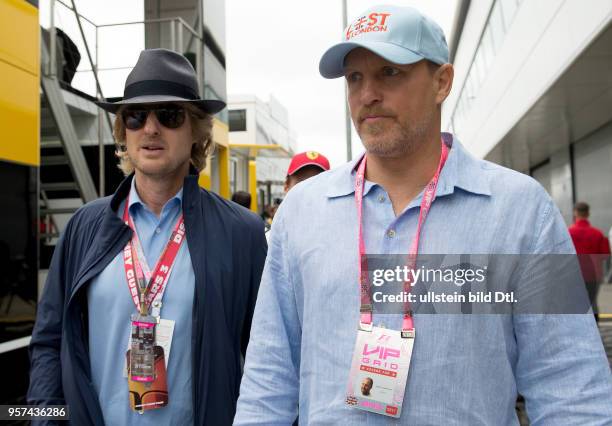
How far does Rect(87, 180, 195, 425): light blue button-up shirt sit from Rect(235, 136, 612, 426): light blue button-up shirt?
20.7 inches

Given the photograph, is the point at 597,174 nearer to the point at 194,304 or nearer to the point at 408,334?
the point at 194,304

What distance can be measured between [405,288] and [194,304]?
902 mm

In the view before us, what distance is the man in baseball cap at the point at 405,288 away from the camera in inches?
56.1

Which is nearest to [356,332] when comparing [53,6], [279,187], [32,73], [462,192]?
[462,192]

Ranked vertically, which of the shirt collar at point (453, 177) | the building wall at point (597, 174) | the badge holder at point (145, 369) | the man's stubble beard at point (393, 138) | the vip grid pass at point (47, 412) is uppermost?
the building wall at point (597, 174)

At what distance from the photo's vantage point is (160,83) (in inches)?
95.3

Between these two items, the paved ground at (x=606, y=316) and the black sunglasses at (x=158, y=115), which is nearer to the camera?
the black sunglasses at (x=158, y=115)

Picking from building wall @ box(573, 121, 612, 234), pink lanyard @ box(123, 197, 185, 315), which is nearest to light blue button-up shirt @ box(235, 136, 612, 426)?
pink lanyard @ box(123, 197, 185, 315)

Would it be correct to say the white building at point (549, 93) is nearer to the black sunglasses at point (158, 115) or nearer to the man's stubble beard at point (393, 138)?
the black sunglasses at point (158, 115)

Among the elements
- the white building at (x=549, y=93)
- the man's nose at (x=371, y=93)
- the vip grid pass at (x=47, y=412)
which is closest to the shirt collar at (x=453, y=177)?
the man's nose at (x=371, y=93)

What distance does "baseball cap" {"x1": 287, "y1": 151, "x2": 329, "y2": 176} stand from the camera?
14.1ft

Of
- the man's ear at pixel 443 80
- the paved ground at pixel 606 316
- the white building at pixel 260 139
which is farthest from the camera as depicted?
the white building at pixel 260 139

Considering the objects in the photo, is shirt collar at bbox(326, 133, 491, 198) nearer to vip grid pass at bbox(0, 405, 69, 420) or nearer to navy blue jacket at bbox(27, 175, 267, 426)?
navy blue jacket at bbox(27, 175, 267, 426)

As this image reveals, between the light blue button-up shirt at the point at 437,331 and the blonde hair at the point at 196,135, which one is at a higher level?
the blonde hair at the point at 196,135
